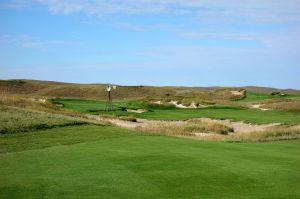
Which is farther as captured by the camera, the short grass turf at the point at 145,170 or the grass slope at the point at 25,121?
the grass slope at the point at 25,121

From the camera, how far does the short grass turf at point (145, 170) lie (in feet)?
40.6

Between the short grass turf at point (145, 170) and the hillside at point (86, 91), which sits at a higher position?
the hillside at point (86, 91)

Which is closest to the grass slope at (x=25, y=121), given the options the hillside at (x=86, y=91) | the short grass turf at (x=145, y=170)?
the short grass turf at (x=145, y=170)

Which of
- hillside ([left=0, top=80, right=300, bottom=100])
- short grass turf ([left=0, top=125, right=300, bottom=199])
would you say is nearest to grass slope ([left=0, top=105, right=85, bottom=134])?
short grass turf ([left=0, top=125, right=300, bottom=199])

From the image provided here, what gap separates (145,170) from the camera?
587 inches

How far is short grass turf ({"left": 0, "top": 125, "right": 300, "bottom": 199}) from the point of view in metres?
12.4

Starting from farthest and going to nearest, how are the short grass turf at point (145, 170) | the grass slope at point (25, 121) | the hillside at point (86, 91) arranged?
the hillside at point (86, 91) → the grass slope at point (25, 121) → the short grass turf at point (145, 170)

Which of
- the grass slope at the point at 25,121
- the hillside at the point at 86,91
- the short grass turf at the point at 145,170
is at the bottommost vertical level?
the short grass turf at the point at 145,170

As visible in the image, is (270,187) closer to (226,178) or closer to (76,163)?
(226,178)

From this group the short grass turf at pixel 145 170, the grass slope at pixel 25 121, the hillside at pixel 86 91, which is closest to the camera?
the short grass turf at pixel 145 170

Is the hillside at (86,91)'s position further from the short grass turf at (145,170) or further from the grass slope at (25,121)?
the short grass turf at (145,170)

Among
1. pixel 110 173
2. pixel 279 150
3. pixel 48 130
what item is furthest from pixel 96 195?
pixel 48 130

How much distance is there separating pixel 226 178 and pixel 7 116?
1905 centimetres

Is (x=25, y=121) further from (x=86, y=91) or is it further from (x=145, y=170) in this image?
(x=86, y=91)
